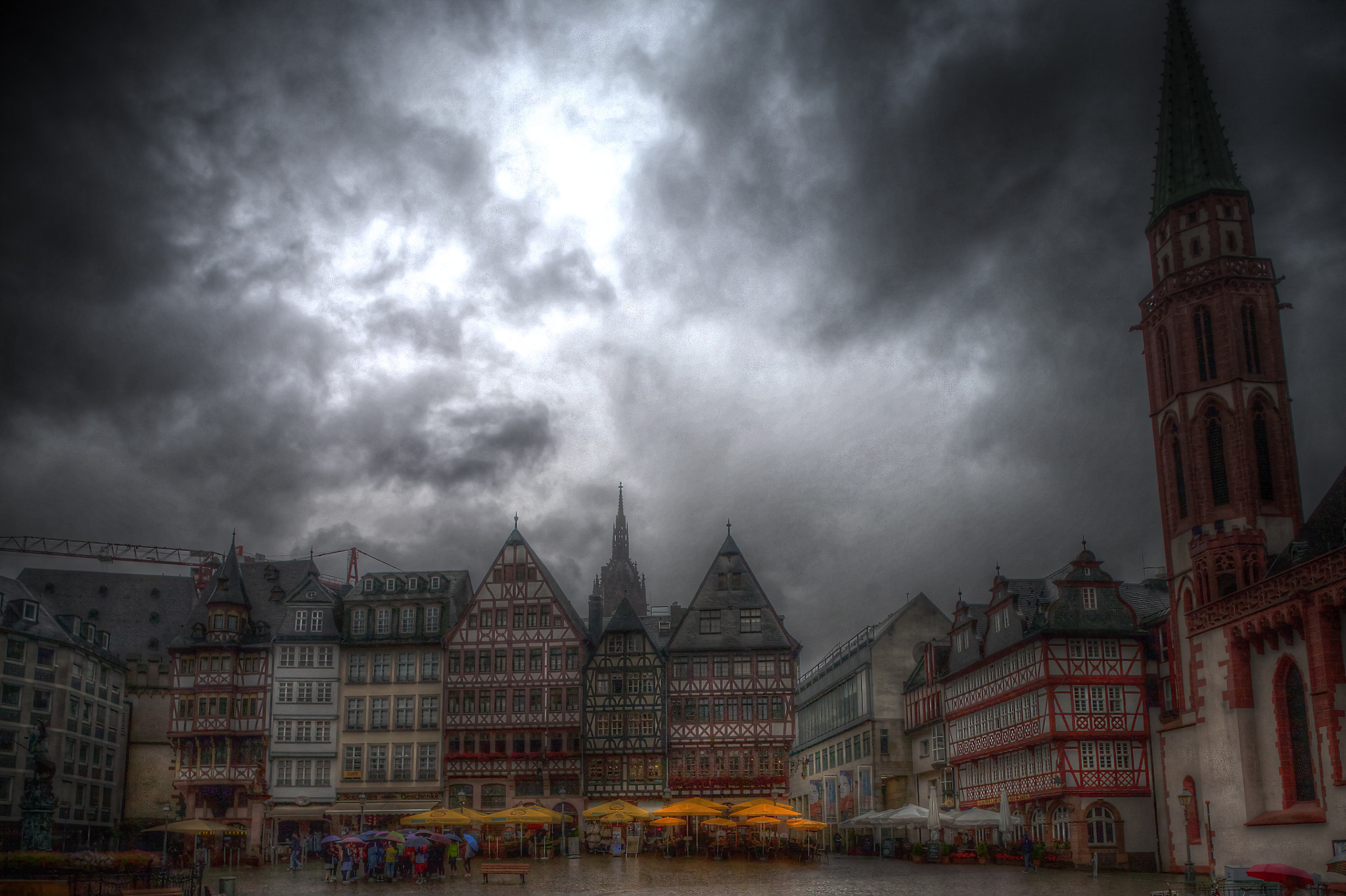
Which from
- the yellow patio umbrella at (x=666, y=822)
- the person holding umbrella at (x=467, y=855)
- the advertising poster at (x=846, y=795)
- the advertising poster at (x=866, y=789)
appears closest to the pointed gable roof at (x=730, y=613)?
the yellow patio umbrella at (x=666, y=822)

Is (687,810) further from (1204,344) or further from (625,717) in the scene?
(1204,344)

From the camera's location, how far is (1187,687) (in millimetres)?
43250

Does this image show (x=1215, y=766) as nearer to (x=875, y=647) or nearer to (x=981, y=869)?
A: (x=981, y=869)

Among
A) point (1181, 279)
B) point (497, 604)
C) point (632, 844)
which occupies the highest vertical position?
point (1181, 279)

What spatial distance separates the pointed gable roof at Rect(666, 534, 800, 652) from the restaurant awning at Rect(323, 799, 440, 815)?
1433 cm

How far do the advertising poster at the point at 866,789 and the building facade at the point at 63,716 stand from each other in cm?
4023

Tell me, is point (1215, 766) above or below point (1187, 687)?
below

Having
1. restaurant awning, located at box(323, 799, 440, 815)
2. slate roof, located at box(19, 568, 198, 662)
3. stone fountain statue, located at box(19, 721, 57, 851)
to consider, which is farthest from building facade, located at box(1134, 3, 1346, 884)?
slate roof, located at box(19, 568, 198, 662)

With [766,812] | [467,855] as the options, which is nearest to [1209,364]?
[766,812]

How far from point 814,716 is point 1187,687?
48.2 m

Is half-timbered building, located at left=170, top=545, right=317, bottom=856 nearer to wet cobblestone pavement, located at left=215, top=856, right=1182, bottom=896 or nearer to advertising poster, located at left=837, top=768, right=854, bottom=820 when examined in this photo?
wet cobblestone pavement, located at left=215, top=856, right=1182, bottom=896

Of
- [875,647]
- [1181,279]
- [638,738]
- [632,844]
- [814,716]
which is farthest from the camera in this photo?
[814,716]

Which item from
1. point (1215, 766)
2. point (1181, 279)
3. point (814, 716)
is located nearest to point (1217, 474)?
point (1181, 279)

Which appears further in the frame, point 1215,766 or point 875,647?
point 875,647
